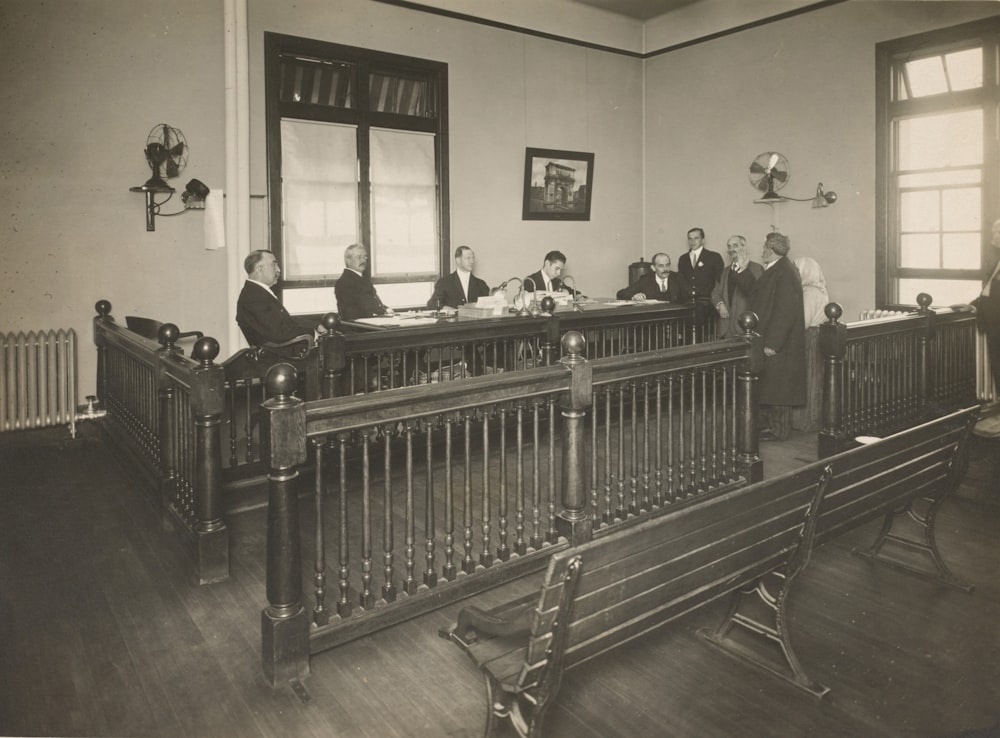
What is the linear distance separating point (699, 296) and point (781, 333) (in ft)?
5.44

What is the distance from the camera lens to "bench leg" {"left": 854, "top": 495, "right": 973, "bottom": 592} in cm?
346

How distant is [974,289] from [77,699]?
8130 mm

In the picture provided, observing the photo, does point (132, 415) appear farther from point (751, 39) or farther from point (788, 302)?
point (751, 39)

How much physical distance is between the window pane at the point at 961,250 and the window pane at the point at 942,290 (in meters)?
0.16

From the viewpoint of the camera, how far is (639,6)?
32.6 ft

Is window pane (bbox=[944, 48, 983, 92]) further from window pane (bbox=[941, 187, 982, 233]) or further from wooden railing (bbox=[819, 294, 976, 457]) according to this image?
wooden railing (bbox=[819, 294, 976, 457])

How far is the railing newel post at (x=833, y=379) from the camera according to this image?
517 cm

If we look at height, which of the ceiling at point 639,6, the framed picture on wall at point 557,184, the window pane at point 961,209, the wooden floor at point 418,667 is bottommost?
Answer: the wooden floor at point 418,667

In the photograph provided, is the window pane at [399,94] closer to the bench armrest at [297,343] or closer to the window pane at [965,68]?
the bench armrest at [297,343]

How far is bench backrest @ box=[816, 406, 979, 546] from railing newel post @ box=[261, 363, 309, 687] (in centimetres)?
177

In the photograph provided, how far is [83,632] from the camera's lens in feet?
9.96

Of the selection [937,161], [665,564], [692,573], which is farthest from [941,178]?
[665,564]

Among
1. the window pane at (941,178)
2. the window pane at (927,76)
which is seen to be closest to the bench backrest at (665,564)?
the window pane at (941,178)

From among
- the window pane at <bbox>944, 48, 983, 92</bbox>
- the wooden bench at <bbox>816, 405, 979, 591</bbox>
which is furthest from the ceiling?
the wooden bench at <bbox>816, 405, 979, 591</bbox>
